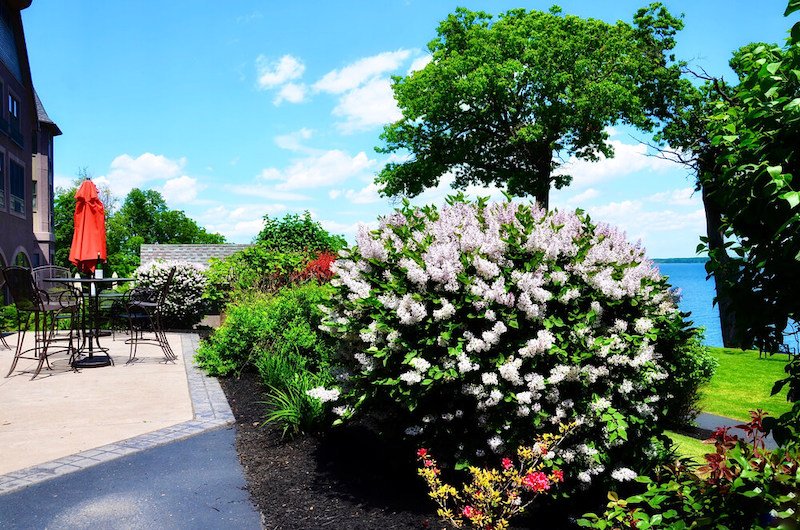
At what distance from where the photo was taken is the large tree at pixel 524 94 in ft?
70.9

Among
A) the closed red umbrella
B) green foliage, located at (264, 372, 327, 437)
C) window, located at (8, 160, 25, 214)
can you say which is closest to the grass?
green foliage, located at (264, 372, 327, 437)

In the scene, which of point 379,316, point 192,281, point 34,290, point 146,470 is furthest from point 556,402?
point 192,281

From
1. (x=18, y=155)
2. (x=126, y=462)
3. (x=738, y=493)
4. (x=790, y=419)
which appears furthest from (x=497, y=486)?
(x=18, y=155)

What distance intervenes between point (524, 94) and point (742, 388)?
15.8m

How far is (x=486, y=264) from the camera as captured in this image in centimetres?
371

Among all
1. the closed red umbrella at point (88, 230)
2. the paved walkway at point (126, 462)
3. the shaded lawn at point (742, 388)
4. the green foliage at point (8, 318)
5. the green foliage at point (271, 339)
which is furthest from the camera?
the green foliage at point (8, 318)

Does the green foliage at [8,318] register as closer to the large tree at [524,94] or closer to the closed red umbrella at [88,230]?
the closed red umbrella at [88,230]

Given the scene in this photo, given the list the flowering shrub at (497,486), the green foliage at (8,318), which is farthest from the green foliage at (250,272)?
the flowering shrub at (497,486)

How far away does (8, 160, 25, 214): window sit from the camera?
26.3 m

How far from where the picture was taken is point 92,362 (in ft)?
30.6

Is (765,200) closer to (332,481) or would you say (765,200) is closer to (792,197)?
(792,197)

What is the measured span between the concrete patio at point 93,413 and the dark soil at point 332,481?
0.93 metres

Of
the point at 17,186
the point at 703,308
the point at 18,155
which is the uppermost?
the point at 18,155

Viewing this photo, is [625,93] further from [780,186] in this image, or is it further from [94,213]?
[780,186]
